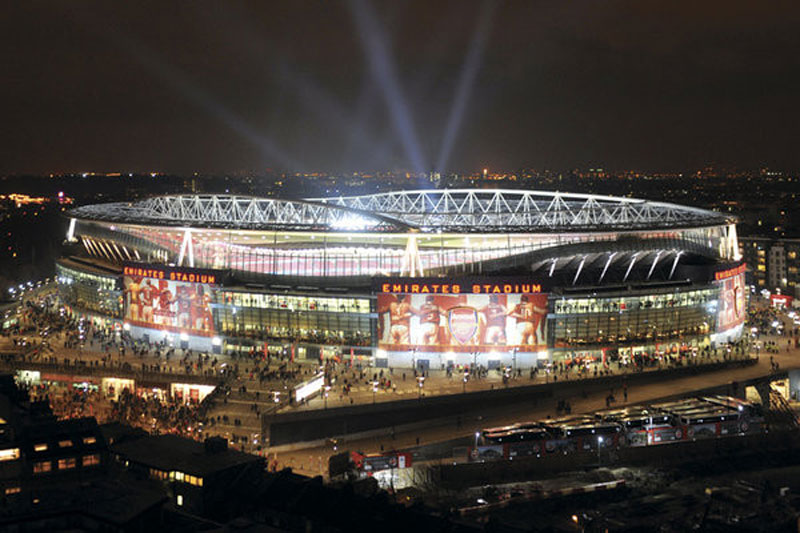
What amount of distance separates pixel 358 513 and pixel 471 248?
37.1m

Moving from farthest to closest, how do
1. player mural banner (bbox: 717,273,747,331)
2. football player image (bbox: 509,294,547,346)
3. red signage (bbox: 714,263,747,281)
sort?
player mural banner (bbox: 717,273,747,331), red signage (bbox: 714,263,747,281), football player image (bbox: 509,294,547,346)

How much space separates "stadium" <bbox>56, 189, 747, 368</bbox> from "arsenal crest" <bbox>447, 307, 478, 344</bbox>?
0.07 m

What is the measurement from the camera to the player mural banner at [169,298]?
64188 millimetres

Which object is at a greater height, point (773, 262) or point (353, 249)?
point (773, 262)

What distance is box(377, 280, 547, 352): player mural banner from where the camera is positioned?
58.8 meters

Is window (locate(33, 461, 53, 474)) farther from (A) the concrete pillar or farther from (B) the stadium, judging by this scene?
(A) the concrete pillar

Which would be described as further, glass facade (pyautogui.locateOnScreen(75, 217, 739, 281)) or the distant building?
the distant building

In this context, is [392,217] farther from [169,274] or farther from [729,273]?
[729,273]

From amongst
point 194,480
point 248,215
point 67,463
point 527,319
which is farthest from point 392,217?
point 194,480

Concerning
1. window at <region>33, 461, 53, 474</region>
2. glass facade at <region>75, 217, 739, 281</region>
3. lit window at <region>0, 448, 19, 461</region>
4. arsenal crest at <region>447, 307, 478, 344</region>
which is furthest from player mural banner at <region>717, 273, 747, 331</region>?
lit window at <region>0, 448, 19, 461</region>

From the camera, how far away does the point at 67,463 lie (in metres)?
37.3

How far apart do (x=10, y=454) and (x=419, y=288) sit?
1109 inches

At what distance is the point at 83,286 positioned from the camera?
72125mm

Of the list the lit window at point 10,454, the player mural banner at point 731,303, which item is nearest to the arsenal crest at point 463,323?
the player mural banner at point 731,303
